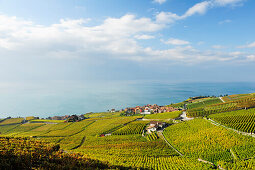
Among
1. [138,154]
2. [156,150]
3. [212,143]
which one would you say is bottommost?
[156,150]

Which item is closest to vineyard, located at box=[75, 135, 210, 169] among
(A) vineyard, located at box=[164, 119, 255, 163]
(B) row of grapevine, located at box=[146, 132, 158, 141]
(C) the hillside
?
(C) the hillside

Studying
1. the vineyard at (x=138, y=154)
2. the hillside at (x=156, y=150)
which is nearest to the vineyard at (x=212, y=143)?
the hillside at (x=156, y=150)

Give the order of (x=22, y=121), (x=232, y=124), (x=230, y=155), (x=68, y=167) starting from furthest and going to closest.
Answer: (x=22, y=121) < (x=232, y=124) < (x=230, y=155) < (x=68, y=167)

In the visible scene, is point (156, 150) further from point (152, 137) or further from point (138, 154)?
point (152, 137)

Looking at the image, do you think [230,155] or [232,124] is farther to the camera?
[232,124]

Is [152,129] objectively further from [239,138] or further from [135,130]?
[239,138]

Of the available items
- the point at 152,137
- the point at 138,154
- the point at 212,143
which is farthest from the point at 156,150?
the point at 212,143

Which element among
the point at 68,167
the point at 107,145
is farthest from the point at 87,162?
the point at 107,145

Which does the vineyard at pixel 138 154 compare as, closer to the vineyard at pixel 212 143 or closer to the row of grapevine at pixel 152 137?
the row of grapevine at pixel 152 137

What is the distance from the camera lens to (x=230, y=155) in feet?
80.9

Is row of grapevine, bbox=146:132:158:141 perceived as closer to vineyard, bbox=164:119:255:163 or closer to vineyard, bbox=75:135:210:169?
vineyard, bbox=75:135:210:169

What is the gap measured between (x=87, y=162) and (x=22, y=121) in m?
93.4

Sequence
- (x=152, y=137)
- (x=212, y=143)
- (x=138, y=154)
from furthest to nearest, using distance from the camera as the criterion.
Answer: (x=152, y=137)
(x=138, y=154)
(x=212, y=143)

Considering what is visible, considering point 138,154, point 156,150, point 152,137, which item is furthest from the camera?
point 152,137
